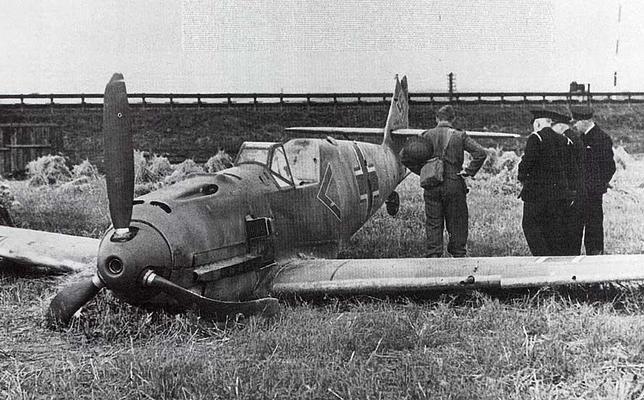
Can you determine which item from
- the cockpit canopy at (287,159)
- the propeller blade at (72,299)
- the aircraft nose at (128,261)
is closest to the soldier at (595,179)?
the cockpit canopy at (287,159)

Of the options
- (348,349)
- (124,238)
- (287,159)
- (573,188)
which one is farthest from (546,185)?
(124,238)

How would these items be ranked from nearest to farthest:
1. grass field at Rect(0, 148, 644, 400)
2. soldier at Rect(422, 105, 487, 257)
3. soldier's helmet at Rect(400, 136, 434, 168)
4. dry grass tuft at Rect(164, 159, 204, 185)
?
grass field at Rect(0, 148, 644, 400) → soldier at Rect(422, 105, 487, 257) → soldier's helmet at Rect(400, 136, 434, 168) → dry grass tuft at Rect(164, 159, 204, 185)

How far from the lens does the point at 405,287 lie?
553cm

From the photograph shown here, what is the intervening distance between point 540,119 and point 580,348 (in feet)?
11.9

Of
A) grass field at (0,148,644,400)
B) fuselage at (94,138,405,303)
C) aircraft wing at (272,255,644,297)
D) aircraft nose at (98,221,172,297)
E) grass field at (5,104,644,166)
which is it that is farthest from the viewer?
grass field at (5,104,644,166)

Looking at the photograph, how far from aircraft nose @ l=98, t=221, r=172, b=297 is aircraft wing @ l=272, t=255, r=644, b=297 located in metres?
1.38

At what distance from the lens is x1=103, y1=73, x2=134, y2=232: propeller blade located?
462cm

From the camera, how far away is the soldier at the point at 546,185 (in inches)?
282

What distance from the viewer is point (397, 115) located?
1200 centimetres

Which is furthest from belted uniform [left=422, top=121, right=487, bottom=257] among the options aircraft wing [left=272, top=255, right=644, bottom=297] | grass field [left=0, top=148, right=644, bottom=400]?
grass field [left=0, top=148, right=644, bottom=400]

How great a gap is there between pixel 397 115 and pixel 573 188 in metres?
5.09

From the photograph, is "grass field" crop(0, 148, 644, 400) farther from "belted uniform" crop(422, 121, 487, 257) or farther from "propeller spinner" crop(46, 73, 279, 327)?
"belted uniform" crop(422, 121, 487, 257)

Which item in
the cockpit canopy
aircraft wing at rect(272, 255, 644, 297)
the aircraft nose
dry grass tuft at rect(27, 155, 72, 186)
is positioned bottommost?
dry grass tuft at rect(27, 155, 72, 186)

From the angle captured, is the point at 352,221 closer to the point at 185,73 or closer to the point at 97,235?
the point at 185,73
